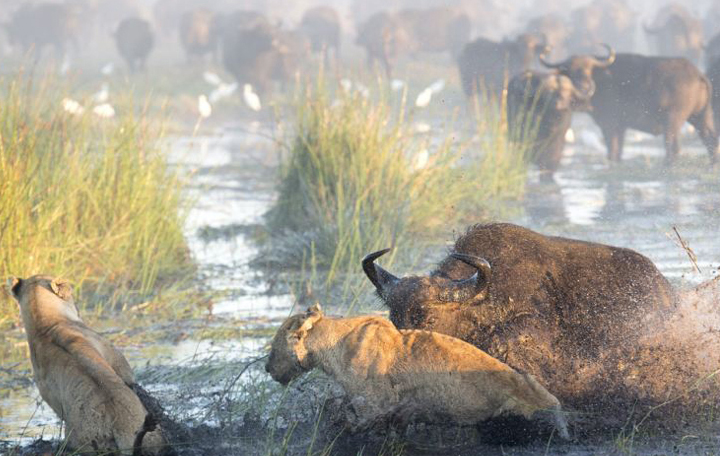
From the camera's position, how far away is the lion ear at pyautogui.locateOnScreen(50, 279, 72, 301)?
5.56 meters

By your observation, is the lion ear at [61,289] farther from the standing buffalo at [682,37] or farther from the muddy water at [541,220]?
the standing buffalo at [682,37]

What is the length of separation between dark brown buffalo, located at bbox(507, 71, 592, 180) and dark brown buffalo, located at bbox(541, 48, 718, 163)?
0.77 m

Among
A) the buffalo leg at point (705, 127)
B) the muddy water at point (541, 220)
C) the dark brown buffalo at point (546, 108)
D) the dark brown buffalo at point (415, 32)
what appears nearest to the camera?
the muddy water at point (541, 220)

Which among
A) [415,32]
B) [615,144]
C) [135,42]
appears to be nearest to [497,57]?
[615,144]

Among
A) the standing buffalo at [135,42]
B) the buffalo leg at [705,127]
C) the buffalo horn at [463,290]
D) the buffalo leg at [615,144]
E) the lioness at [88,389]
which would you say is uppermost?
the buffalo horn at [463,290]

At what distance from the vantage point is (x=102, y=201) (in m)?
9.62

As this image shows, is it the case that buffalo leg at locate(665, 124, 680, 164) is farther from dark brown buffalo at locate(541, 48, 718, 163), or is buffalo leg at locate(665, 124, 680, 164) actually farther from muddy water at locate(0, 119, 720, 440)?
muddy water at locate(0, 119, 720, 440)

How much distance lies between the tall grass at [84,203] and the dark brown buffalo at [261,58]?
20.9m

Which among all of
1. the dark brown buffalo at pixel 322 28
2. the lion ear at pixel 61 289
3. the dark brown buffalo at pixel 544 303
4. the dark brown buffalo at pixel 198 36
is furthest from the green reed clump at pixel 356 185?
the dark brown buffalo at pixel 322 28

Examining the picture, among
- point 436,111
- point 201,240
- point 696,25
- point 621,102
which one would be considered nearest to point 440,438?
point 201,240

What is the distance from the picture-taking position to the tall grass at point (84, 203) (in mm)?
8039

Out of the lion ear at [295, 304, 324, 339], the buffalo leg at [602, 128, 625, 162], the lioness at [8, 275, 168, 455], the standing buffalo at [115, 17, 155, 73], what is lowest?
the buffalo leg at [602, 128, 625, 162]

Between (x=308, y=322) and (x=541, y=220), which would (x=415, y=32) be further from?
(x=308, y=322)

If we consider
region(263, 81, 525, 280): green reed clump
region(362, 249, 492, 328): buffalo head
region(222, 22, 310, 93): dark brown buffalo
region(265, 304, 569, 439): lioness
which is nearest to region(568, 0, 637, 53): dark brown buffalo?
region(222, 22, 310, 93): dark brown buffalo
